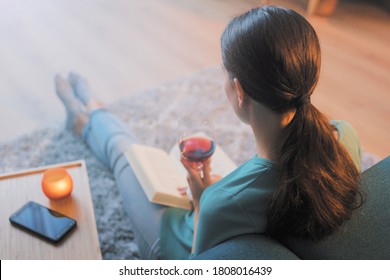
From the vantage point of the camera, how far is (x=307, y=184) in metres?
0.76

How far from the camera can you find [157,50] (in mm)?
2412

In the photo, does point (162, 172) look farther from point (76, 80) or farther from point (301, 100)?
point (76, 80)

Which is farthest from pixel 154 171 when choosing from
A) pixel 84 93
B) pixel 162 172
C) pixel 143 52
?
pixel 143 52

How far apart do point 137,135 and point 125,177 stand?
1.76ft

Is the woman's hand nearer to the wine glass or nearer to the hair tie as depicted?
the wine glass

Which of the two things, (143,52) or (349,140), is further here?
(143,52)

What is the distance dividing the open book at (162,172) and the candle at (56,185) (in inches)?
8.4

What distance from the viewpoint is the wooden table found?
0.96 meters

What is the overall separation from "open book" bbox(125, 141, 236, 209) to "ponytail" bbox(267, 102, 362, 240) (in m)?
0.42

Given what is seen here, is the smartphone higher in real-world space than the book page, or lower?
higher

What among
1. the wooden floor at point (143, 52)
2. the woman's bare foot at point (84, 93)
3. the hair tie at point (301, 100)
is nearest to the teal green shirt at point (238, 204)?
the hair tie at point (301, 100)

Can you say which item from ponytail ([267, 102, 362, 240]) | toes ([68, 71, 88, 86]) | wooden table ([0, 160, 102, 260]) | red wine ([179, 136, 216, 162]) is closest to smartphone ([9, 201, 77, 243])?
wooden table ([0, 160, 102, 260])

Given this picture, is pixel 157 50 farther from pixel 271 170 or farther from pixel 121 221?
pixel 271 170

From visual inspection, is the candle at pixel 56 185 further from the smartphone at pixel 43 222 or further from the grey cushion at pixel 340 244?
the grey cushion at pixel 340 244
